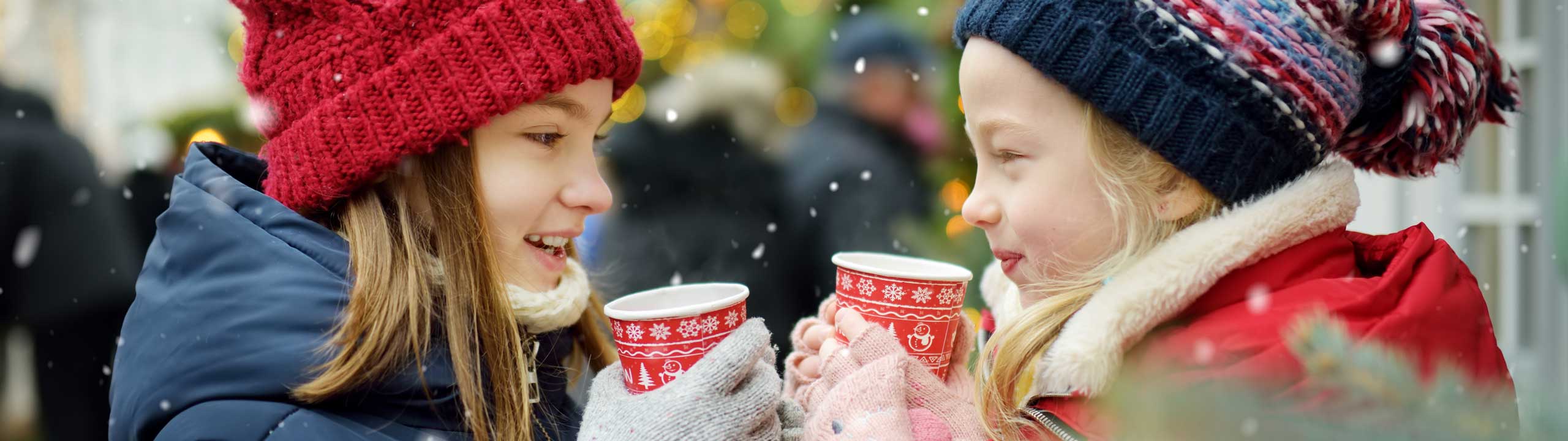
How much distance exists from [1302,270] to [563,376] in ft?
4.22

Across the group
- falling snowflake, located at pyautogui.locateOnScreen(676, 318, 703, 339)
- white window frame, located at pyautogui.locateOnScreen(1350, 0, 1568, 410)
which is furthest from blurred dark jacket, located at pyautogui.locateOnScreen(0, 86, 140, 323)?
white window frame, located at pyautogui.locateOnScreen(1350, 0, 1568, 410)

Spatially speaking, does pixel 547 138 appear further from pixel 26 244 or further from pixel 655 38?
pixel 26 244

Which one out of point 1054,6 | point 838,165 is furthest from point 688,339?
point 838,165

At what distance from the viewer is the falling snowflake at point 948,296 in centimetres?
148

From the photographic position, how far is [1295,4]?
4.32 feet

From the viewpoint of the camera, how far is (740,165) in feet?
11.5

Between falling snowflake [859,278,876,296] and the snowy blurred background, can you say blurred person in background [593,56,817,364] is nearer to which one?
the snowy blurred background

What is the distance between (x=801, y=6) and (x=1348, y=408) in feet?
10.3

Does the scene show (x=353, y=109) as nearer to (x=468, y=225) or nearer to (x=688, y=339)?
(x=468, y=225)

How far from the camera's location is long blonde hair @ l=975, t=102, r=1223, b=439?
4.60ft

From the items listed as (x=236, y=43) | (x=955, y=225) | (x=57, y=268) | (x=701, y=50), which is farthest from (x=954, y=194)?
(x=57, y=268)

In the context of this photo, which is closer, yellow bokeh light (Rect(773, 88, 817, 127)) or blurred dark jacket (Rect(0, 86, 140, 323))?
blurred dark jacket (Rect(0, 86, 140, 323))

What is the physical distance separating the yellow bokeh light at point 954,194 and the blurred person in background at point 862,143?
0.08 m

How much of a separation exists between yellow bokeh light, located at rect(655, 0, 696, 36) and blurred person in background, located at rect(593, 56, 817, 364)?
25cm
